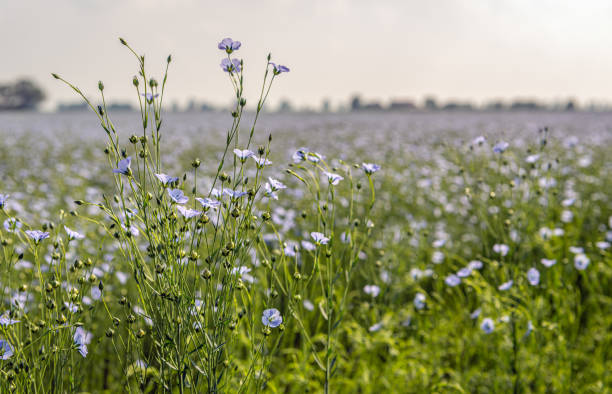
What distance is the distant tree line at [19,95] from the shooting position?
51062 mm

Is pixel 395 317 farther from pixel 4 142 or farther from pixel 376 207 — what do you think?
pixel 4 142

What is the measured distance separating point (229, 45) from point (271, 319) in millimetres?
848

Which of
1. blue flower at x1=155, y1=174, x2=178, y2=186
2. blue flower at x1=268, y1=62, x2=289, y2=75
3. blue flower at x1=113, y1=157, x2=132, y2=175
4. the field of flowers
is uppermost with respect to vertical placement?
blue flower at x1=268, y1=62, x2=289, y2=75

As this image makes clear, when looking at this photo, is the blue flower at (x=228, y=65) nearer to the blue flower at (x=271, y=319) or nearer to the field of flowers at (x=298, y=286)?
the field of flowers at (x=298, y=286)

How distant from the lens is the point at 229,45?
1.37 metres

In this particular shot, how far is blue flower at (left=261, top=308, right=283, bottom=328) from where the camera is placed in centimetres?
139

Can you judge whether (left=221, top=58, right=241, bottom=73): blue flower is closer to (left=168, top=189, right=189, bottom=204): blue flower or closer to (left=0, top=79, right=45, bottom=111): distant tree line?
(left=168, top=189, right=189, bottom=204): blue flower

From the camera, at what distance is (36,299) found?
2621 millimetres

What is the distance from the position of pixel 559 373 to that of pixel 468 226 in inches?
92.1

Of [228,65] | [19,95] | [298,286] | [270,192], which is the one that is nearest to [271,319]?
[270,192]

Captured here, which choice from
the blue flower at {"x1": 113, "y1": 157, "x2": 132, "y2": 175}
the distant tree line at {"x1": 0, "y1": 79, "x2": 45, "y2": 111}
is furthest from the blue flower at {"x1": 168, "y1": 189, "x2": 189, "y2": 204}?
the distant tree line at {"x1": 0, "y1": 79, "x2": 45, "y2": 111}

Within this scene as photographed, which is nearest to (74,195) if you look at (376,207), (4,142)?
(376,207)

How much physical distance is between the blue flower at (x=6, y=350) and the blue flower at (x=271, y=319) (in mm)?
722

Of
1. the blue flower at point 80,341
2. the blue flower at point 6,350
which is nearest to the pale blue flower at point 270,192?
the blue flower at point 80,341
